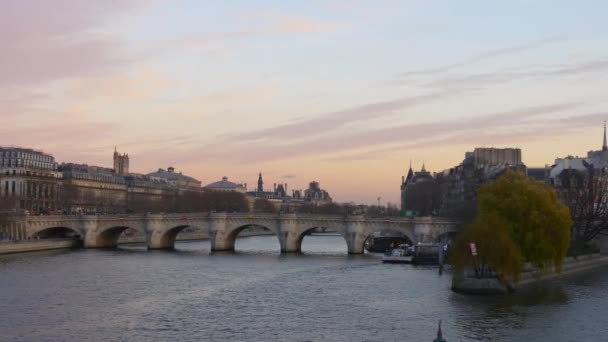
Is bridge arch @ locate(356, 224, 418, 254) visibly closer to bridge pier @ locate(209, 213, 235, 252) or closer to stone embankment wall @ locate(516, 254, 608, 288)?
bridge pier @ locate(209, 213, 235, 252)

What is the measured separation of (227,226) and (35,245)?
17.3 metres

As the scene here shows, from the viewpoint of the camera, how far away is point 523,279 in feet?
159

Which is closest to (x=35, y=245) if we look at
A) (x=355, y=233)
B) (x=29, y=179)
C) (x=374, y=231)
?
(x=355, y=233)

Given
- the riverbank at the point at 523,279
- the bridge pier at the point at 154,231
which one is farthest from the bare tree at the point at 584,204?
the bridge pier at the point at 154,231

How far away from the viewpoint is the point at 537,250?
48.8m

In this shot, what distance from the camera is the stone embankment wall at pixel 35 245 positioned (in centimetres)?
7131

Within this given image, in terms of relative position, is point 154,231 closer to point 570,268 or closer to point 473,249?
point 570,268

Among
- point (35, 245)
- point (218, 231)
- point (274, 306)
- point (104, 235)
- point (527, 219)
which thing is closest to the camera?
point (274, 306)

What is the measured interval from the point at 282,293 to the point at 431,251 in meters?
24.2

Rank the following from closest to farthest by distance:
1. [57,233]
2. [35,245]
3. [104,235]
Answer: [35,245], [104,235], [57,233]

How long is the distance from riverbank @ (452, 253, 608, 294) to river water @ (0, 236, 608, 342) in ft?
2.54

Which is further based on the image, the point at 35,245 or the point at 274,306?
the point at 35,245

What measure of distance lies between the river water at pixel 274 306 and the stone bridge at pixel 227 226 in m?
13.7

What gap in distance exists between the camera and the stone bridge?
248 ft
